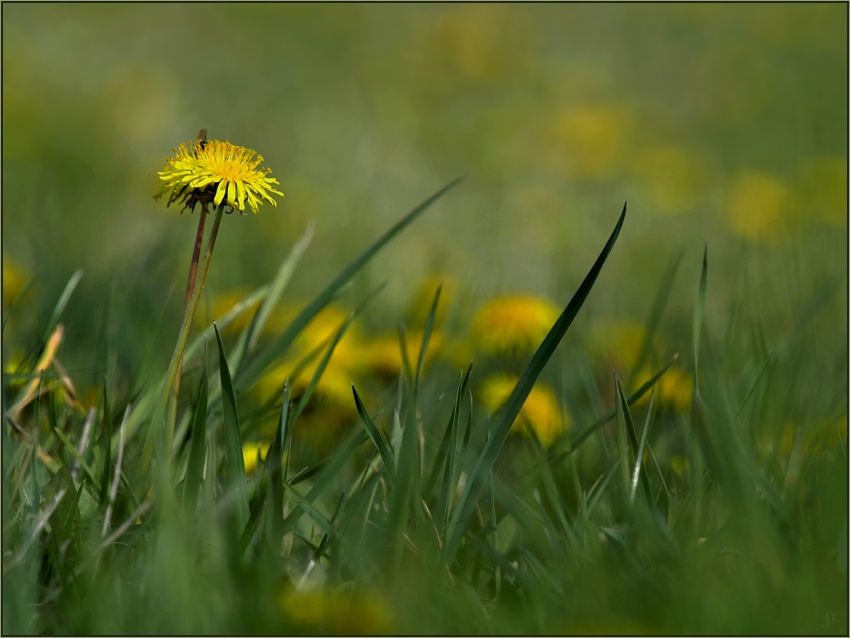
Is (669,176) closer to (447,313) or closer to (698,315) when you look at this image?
(447,313)

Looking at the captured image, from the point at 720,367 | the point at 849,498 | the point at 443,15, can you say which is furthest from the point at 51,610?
the point at 443,15

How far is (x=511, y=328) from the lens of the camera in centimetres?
181

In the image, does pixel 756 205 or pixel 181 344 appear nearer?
pixel 181 344

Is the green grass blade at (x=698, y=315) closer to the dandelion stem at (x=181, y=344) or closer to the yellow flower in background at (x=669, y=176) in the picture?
the dandelion stem at (x=181, y=344)

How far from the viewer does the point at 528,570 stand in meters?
0.92

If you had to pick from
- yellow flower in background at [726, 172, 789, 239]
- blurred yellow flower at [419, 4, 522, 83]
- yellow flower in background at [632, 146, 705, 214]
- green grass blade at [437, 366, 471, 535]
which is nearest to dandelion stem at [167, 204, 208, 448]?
green grass blade at [437, 366, 471, 535]

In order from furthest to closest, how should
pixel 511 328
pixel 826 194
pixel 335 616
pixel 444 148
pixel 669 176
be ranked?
pixel 444 148 < pixel 669 176 < pixel 826 194 < pixel 511 328 < pixel 335 616

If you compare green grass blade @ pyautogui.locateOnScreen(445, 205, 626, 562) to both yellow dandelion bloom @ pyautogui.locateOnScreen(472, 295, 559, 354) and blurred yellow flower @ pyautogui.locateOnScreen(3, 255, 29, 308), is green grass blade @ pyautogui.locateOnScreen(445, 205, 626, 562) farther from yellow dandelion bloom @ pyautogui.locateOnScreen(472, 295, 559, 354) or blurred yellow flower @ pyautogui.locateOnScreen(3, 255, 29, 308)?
blurred yellow flower @ pyautogui.locateOnScreen(3, 255, 29, 308)

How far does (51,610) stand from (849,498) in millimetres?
745

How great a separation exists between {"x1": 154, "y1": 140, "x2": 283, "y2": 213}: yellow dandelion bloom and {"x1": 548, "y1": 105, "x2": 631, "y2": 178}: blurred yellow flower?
3.33 metres

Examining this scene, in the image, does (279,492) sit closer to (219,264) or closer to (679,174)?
(219,264)

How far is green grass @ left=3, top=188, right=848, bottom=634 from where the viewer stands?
713 mm

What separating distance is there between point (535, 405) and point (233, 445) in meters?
0.75

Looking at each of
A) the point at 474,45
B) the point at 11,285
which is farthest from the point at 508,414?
the point at 474,45
